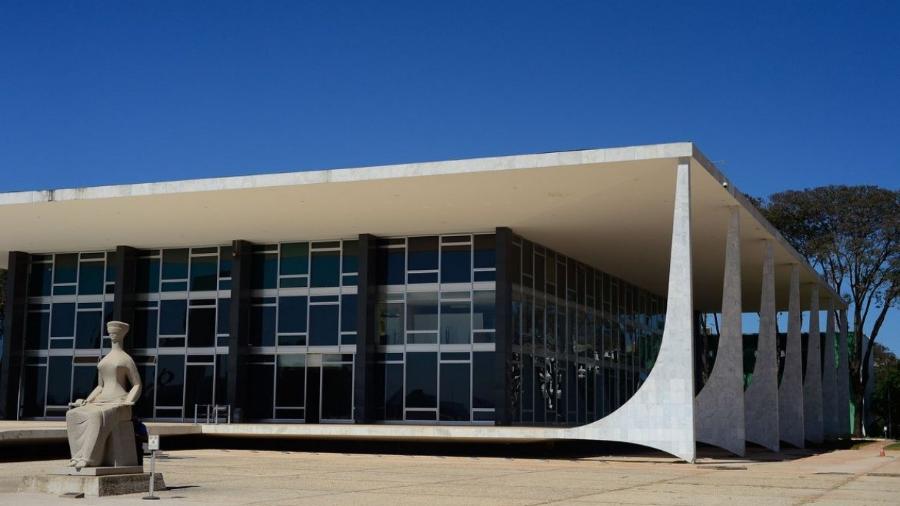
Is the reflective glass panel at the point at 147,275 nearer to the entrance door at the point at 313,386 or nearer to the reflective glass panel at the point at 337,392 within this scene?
the entrance door at the point at 313,386

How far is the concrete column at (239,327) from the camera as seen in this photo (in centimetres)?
3378

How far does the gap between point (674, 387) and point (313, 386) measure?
13986 mm

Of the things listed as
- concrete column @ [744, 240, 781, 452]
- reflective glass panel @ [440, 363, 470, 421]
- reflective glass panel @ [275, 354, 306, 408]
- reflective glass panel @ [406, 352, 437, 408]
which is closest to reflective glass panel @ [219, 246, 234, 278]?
reflective glass panel @ [275, 354, 306, 408]

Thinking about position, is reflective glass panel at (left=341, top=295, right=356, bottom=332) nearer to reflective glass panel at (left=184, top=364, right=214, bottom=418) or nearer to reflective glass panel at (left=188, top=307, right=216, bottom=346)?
reflective glass panel at (left=188, top=307, right=216, bottom=346)

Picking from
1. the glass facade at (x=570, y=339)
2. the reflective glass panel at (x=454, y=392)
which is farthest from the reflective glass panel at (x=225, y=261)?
the glass facade at (x=570, y=339)

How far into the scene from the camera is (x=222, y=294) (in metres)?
34.9

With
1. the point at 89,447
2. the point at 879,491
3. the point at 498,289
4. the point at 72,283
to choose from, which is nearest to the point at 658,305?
the point at 498,289

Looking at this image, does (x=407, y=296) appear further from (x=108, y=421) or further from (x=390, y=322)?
(x=108, y=421)

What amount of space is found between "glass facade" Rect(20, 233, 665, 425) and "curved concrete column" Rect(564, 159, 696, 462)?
24.9 feet

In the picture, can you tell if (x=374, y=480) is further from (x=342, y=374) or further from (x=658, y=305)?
(x=658, y=305)

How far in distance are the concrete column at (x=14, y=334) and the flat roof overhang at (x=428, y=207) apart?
2.63 feet

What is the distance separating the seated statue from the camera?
1473 cm

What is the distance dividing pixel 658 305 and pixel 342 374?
71.4ft

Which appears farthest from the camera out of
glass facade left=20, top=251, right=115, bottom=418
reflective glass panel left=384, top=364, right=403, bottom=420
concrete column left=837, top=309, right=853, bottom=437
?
concrete column left=837, top=309, right=853, bottom=437
